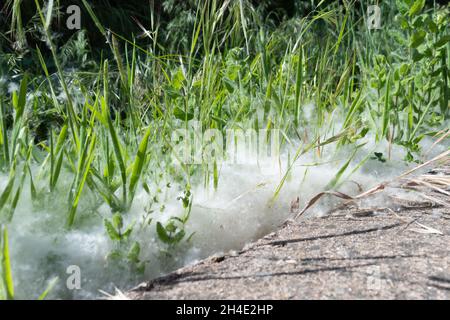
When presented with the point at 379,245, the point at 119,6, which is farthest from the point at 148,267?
the point at 119,6

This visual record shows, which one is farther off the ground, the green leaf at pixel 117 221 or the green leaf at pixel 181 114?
the green leaf at pixel 181 114

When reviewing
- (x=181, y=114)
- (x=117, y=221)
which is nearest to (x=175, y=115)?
(x=181, y=114)

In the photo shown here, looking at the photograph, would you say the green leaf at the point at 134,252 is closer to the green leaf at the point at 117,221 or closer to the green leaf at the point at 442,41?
the green leaf at the point at 117,221

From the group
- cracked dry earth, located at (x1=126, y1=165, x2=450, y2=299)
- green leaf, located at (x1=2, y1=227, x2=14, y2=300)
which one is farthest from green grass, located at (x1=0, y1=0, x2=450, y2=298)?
cracked dry earth, located at (x1=126, y1=165, x2=450, y2=299)

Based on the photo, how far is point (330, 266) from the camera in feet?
3.45

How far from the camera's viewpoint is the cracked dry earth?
3.08 ft

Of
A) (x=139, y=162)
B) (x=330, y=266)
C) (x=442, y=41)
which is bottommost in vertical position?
(x=330, y=266)

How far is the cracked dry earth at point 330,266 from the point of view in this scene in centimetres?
94

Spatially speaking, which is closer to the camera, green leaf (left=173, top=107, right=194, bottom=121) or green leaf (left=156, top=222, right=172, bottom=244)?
green leaf (left=156, top=222, right=172, bottom=244)

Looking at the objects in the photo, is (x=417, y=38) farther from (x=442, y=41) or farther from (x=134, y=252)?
(x=134, y=252)

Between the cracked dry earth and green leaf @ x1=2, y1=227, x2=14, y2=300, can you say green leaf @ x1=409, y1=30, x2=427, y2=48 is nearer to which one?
the cracked dry earth

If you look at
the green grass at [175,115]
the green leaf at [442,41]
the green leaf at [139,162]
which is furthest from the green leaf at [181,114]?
the green leaf at [442,41]
